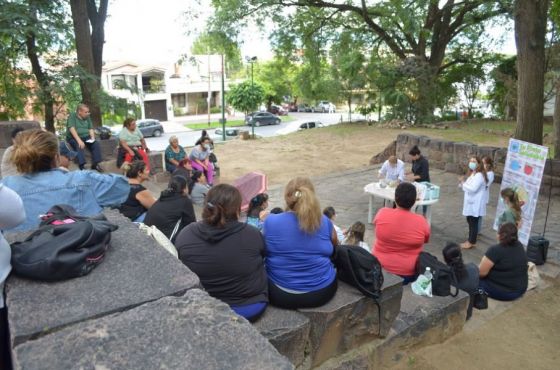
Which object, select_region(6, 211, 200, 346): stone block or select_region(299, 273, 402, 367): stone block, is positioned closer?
select_region(6, 211, 200, 346): stone block

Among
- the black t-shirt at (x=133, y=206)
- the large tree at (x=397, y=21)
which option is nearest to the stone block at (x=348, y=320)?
the black t-shirt at (x=133, y=206)

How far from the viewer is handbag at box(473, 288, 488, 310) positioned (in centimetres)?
438

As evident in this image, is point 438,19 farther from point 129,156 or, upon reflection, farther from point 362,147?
point 129,156

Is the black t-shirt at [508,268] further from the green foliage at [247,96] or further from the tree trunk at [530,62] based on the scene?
the green foliage at [247,96]

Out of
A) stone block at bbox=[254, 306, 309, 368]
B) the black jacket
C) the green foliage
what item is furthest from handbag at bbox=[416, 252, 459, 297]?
the green foliage

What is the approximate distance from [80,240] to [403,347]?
8.69 ft

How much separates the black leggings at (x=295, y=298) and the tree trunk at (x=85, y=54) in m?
8.09

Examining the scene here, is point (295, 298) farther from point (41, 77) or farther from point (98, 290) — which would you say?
point (41, 77)

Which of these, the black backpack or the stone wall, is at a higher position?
the black backpack

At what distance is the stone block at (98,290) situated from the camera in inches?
60.7

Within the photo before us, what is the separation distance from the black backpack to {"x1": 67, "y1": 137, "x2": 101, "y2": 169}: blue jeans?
6.14m

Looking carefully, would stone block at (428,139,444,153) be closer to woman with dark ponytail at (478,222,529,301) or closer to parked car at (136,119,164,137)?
woman with dark ponytail at (478,222,529,301)

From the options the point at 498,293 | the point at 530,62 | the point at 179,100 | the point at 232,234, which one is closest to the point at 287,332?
the point at 232,234

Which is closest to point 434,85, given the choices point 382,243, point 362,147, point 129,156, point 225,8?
point 362,147
